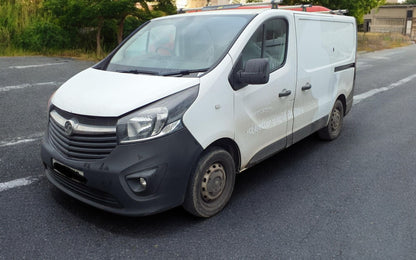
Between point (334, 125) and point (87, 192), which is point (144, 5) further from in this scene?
point (87, 192)

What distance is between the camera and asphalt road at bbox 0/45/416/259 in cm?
304

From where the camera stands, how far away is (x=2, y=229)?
10.5ft

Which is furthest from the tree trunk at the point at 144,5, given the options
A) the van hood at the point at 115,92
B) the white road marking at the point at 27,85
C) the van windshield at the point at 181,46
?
the van hood at the point at 115,92

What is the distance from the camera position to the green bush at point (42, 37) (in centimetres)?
1383

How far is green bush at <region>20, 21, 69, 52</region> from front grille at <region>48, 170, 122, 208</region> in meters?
11.8

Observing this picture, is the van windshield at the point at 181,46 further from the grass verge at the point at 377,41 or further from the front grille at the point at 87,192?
the grass verge at the point at 377,41

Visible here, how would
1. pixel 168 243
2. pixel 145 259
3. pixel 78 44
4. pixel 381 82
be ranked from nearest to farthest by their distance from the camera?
pixel 145 259 → pixel 168 243 → pixel 381 82 → pixel 78 44

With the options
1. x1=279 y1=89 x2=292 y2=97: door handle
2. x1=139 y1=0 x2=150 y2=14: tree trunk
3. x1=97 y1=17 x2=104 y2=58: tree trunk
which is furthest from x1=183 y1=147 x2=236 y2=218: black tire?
x1=97 y1=17 x2=104 y2=58: tree trunk

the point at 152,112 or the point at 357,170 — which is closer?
the point at 152,112

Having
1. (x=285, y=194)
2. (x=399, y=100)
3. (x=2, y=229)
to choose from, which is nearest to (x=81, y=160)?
(x=2, y=229)

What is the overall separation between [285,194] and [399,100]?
636cm

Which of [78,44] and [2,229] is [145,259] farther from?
[78,44]

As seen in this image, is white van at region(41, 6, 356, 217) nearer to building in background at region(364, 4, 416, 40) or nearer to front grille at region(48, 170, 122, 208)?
front grille at region(48, 170, 122, 208)

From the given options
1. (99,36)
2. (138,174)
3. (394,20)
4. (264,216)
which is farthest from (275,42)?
(394,20)
